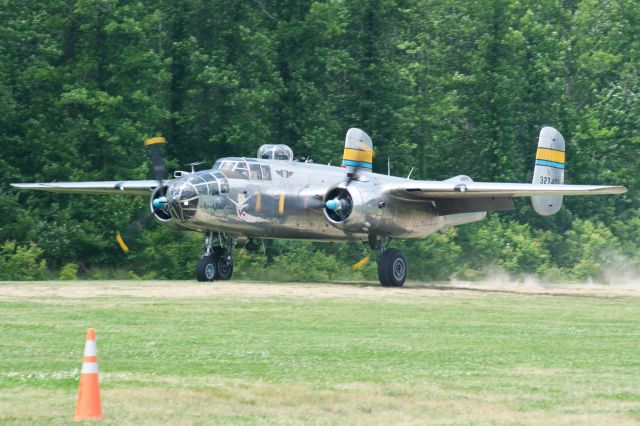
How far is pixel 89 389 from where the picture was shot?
1016 centimetres

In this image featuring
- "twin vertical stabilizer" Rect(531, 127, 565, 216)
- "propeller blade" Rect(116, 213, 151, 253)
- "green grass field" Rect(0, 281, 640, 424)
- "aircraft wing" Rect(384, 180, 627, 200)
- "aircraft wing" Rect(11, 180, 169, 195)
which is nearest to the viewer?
"green grass field" Rect(0, 281, 640, 424)

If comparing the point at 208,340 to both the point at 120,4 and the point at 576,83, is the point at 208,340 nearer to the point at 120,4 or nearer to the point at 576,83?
the point at 120,4

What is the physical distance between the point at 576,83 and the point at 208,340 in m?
42.6

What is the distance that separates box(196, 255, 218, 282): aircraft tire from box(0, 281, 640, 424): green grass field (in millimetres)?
4881

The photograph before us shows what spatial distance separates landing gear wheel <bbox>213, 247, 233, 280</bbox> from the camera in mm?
30891

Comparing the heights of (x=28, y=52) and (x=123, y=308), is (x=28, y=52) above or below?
above

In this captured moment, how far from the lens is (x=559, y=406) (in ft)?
38.2

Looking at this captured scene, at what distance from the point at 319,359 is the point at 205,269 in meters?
15.6

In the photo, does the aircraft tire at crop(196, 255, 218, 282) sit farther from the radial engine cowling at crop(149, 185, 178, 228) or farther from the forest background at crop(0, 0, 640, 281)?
the forest background at crop(0, 0, 640, 281)

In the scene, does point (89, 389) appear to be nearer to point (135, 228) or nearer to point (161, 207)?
point (161, 207)

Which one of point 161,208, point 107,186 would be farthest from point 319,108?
point 161,208

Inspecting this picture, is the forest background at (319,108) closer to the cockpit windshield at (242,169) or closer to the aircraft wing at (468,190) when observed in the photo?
the cockpit windshield at (242,169)

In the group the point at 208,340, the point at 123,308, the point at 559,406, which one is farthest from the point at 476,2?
the point at 559,406

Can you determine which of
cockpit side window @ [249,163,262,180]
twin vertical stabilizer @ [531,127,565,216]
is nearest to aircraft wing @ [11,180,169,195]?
cockpit side window @ [249,163,262,180]
